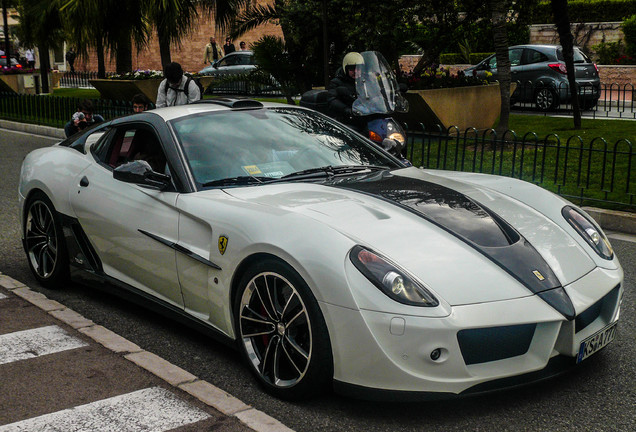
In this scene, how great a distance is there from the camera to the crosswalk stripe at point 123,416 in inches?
151

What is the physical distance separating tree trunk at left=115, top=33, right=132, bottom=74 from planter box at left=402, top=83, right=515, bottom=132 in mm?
10108

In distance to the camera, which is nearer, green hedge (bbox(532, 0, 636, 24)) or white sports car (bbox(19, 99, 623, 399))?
white sports car (bbox(19, 99, 623, 399))

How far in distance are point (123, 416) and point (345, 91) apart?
20.8 feet

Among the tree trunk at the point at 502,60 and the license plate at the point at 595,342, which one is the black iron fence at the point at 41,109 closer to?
the tree trunk at the point at 502,60

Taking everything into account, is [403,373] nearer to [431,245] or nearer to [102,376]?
[431,245]

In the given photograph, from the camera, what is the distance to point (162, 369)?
4.53m

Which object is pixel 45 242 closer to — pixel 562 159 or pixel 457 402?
pixel 457 402

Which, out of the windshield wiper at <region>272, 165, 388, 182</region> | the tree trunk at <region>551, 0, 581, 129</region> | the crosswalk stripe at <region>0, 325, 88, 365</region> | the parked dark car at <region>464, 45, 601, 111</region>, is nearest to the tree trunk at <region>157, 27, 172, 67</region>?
the parked dark car at <region>464, 45, 601, 111</region>

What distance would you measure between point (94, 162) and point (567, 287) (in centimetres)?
335

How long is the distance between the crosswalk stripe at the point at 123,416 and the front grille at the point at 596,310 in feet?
5.71

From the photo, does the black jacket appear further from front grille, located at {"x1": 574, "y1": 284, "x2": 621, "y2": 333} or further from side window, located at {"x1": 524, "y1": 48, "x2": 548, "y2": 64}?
side window, located at {"x1": 524, "y1": 48, "x2": 548, "y2": 64}

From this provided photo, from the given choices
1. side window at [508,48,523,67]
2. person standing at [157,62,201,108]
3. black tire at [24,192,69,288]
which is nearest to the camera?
black tire at [24,192,69,288]

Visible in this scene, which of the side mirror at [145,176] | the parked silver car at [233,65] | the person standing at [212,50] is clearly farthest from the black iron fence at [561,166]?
the person standing at [212,50]

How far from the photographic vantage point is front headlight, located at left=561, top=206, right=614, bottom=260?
450cm
